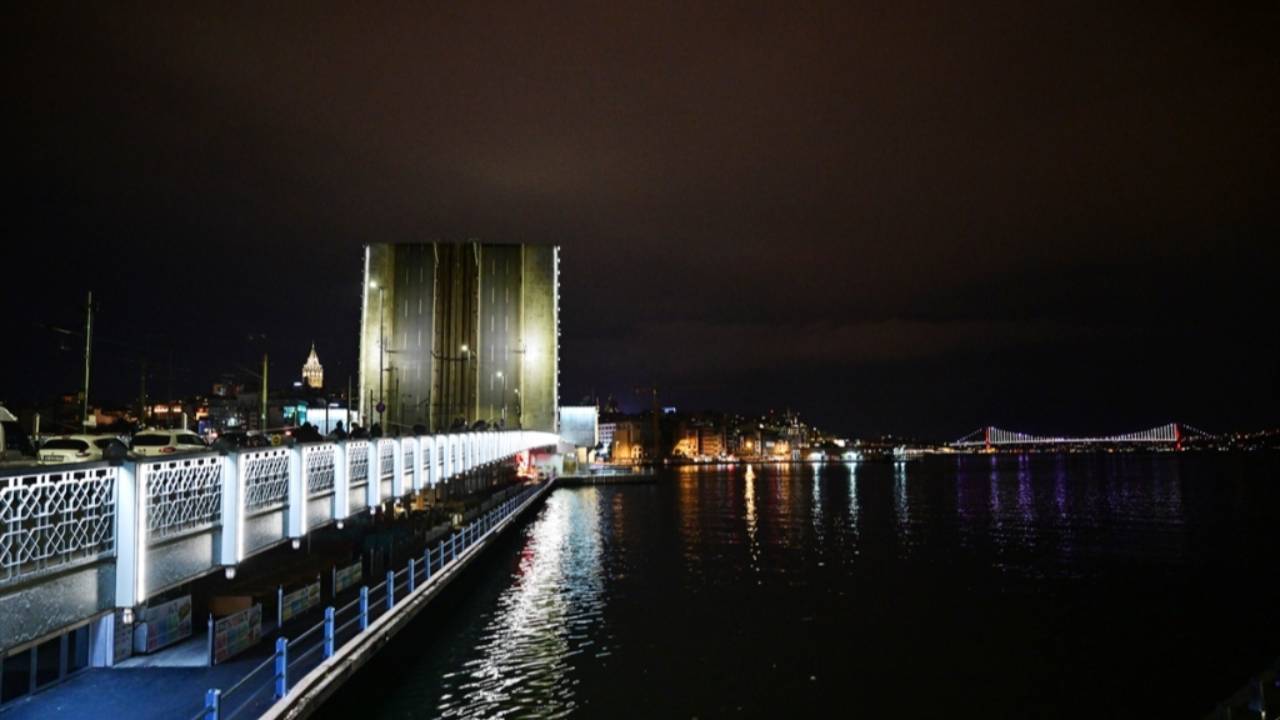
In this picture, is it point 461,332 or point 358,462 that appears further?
point 461,332

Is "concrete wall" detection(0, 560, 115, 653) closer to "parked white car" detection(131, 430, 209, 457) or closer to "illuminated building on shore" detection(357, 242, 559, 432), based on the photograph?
"parked white car" detection(131, 430, 209, 457)

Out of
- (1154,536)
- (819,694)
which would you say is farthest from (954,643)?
(1154,536)

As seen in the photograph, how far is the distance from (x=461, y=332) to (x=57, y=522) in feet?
160

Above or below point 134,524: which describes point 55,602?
below

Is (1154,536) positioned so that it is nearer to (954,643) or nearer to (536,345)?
(954,643)

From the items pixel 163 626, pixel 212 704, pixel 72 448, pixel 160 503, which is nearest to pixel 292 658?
pixel 163 626

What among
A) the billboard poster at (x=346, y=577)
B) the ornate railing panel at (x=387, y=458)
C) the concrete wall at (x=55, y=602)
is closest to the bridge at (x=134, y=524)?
the concrete wall at (x=55, y=602)

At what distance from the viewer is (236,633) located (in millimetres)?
14148

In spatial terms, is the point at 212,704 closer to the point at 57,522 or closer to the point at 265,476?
the point at 57,522

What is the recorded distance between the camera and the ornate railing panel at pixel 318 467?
539 inches

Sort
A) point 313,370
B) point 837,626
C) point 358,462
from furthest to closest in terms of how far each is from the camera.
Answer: point 313,370 < point 837,626 < point 358,462

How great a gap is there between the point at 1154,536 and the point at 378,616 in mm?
46754

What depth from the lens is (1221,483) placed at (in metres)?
110

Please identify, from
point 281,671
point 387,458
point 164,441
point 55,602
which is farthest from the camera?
point 164,441
